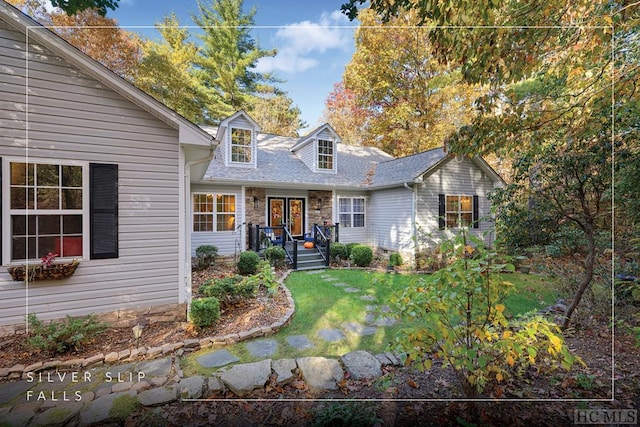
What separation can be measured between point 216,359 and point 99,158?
3535 millimetres

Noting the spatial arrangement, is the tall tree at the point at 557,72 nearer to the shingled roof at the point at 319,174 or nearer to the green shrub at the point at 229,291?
the green shrub at the point at 229,291

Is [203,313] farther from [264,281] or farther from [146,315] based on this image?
[264,281]

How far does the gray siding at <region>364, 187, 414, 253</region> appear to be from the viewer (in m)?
9.85

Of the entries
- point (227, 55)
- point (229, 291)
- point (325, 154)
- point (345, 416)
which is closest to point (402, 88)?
point (325, 154)

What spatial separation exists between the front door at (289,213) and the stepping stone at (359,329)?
6620 mm

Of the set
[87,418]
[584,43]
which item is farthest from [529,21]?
[87,418]

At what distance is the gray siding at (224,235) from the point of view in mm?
8664

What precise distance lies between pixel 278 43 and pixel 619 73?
Result: 14.4 feet

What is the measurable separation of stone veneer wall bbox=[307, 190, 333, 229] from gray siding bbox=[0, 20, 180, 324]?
680 cm

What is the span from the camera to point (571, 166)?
3.73 metres

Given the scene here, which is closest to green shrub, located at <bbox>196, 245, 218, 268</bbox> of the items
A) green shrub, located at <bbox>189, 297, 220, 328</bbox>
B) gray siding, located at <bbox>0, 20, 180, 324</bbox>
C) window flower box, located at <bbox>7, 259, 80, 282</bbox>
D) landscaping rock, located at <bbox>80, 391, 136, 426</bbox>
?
gray siding, located at <bbox>0, 20, 180, 324</bbox>

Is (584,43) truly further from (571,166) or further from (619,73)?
(571,166)

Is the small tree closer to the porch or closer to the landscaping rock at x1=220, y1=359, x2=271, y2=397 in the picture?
the landscaping rock at x1=220, y1=359, x2=271, y2=397

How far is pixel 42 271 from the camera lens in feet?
11.8
